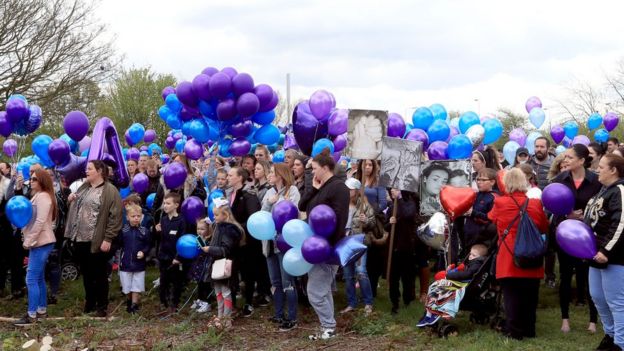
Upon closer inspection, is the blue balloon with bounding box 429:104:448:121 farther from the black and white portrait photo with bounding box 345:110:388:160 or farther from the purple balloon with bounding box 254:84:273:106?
the black and white portrait photo with bounding box 345:110:388:160

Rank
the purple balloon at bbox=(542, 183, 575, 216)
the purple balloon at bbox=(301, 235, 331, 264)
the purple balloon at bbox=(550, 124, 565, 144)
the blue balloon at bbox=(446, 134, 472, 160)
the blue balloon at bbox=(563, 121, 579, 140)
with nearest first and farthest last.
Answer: the purple balloon at bbox=(542, 183, 575, 216), the purple balloon at bbox=(301, 235, 331, 264), the blue balloon at bbox=(446, 134, 472, 160), the blue balloon at bbox=(563, 121, 579, 140), the purple balloon at bbox=(550, 124, 565, 144)

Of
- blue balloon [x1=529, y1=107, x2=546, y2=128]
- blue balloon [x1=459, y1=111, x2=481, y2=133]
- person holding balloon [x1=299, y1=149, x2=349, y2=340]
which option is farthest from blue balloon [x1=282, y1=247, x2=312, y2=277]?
blue balloon [x1=529, y1=107, x2=546, y2=128]

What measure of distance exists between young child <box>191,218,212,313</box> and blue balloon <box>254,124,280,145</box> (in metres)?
2.65

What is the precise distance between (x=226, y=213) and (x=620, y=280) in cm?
380

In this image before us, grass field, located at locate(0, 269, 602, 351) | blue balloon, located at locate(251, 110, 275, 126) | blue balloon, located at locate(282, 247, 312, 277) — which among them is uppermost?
blue balloon, located at locate(251, 110, 275, 126)

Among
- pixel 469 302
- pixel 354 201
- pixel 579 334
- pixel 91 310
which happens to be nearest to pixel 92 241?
pixel 91 310

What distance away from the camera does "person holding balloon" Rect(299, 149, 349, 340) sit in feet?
19.3

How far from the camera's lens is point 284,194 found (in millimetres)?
6770

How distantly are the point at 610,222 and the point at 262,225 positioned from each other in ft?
10.0

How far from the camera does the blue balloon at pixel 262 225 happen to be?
20.4 feet

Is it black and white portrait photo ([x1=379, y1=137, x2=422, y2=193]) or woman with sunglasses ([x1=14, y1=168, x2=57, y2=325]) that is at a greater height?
black and white portrait photo ([x1=379, y1=137, x2=422, y2=193])

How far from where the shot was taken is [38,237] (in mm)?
6953

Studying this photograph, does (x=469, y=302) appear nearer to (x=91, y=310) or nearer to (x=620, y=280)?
(x=620, y=280)

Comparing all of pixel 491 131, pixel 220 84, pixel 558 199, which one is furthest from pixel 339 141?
pixel 558 199
